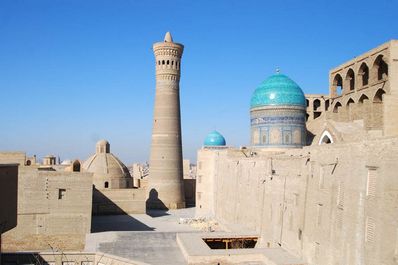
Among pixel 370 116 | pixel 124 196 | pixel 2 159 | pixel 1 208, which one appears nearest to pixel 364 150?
pixel 1 208

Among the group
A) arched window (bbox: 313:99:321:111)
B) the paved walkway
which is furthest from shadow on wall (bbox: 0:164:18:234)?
arched window (bbox: 313:99:321:111)

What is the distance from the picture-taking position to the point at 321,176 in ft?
47.7

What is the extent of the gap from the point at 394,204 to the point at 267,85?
61.8 feet

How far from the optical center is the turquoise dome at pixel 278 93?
2772 centimetres

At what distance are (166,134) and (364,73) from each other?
14.8 meters

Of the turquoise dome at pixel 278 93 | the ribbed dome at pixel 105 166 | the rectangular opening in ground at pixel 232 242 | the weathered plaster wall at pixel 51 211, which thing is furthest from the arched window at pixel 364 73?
the ribbed dome at pixel 105 166

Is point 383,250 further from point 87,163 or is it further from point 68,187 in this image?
point 87,163

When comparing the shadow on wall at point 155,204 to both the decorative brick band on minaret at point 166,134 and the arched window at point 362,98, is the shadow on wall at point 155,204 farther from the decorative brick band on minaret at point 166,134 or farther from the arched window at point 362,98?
the arched window at point 362,98

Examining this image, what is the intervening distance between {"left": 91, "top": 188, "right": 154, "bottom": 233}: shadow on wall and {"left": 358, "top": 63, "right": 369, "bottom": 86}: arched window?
1415cm

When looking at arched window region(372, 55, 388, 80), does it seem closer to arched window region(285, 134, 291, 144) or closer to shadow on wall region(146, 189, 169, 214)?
arched window region(285, 134, 291, 144)

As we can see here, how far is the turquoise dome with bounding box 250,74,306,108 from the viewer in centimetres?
2772

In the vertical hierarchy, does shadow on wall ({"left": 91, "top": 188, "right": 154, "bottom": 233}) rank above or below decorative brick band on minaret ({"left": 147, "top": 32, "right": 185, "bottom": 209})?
below

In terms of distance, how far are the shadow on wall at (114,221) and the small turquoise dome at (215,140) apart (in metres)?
11.4

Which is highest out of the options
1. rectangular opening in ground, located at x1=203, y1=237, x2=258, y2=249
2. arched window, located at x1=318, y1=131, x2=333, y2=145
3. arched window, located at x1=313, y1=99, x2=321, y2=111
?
arched window, located at x1=313, y1=99, x2=321, y2=111
